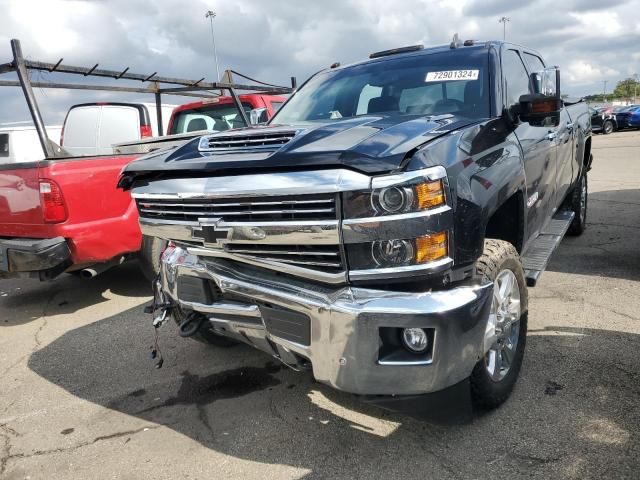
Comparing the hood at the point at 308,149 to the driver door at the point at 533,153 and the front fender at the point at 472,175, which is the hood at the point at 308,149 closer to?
the front fender at the point at 472,175

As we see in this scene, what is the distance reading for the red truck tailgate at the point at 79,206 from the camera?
4570 millimetres

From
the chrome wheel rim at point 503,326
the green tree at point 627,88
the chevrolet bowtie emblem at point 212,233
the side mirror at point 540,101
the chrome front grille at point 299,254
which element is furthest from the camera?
the green tree at point 627,88

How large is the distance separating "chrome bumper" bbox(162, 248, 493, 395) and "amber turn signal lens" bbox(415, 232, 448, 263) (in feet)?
0.50

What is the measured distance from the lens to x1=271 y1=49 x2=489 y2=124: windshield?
3.46 metres

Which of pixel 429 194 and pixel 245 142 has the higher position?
pixel 245 142

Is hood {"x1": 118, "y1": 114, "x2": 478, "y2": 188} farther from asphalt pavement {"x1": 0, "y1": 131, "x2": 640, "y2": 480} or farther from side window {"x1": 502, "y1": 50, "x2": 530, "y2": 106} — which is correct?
asphalt pavement {"x1": 0, "y1": 131, "x2": 640, "y2": 480}

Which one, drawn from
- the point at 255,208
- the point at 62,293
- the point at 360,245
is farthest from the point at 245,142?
the point at 62,293

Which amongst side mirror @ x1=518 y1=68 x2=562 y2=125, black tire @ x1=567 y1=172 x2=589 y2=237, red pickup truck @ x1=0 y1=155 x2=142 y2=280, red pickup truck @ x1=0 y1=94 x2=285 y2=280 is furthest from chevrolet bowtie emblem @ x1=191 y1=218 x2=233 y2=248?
black tire @ x1=567 y1=172 x2=589 y2=237

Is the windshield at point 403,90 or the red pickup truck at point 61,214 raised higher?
the windshield at point 403,90

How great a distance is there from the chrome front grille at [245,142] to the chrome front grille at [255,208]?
0.28m

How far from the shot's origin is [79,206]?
4.69 m

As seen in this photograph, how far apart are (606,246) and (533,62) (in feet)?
8.57

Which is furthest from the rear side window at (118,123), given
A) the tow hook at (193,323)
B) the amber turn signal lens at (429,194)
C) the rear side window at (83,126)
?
the amber turn signal lens at (429,194)

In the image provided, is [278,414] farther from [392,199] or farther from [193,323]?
[392,199]
